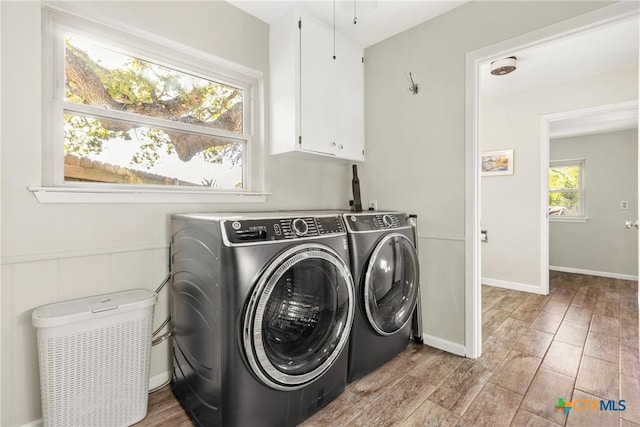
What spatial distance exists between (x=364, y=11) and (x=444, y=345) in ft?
7.76

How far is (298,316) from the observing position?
58.3 inches

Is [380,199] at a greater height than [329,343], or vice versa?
[380,199]

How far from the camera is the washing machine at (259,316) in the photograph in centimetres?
125

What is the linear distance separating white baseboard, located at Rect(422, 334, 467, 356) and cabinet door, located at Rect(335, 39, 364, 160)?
4.99ft

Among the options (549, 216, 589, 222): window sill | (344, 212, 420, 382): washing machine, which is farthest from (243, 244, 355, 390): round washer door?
(549, 216, 589, 222): window sill

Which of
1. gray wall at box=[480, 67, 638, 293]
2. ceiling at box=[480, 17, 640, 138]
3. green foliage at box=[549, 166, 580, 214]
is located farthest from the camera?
green foliage at box=[549, 166, 580, 214]


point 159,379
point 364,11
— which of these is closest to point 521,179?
point 364,11

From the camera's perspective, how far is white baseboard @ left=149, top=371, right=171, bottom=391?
1.74 m

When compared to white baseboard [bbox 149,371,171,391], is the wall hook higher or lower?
higher

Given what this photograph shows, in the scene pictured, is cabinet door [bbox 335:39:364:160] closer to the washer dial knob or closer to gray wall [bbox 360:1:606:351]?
gray wall [bbox 360:1:606:351]

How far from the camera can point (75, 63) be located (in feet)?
5.25

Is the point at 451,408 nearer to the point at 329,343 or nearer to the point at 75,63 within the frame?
the point at 329,343

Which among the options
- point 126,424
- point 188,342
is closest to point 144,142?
point 188,342

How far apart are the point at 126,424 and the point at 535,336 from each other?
2.79 m
